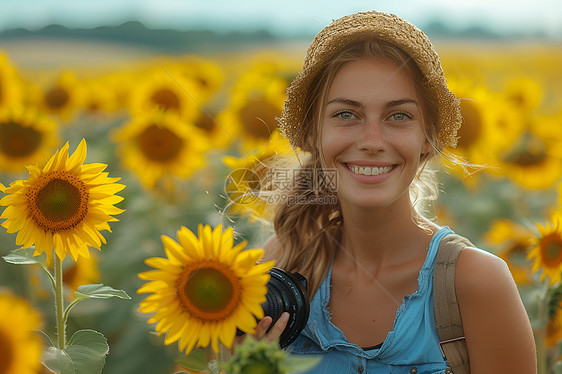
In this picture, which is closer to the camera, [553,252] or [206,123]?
[553,252]

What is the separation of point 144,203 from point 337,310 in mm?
1726

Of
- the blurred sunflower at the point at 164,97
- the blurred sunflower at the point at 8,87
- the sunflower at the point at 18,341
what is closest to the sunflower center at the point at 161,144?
the blurred sunflower at the point at 164,97

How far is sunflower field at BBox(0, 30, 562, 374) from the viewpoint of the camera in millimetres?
1441

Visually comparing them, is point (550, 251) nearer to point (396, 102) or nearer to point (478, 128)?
point (396, 102)

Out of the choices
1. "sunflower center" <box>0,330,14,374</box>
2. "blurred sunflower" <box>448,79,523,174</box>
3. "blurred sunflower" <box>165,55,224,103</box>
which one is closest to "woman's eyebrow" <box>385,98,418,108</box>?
"sunflower center" <box>0,330,14,374</box>

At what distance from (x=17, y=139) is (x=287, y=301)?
2332mm

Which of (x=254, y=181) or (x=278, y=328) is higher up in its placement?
(x=254, y=181)

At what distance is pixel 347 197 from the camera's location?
1.98 metres

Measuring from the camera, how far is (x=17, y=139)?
3514 mm

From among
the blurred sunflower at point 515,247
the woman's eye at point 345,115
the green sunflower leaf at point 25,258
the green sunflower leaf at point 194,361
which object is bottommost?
the blurred sunflower at point 515,247

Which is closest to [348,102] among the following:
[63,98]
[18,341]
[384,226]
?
[384,226]

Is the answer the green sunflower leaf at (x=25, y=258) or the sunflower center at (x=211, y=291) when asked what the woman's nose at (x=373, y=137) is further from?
the green sunflower leaf at (x=25, y=258)

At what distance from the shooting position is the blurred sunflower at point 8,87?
4.25 m

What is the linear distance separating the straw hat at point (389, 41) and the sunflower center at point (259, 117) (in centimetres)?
159
